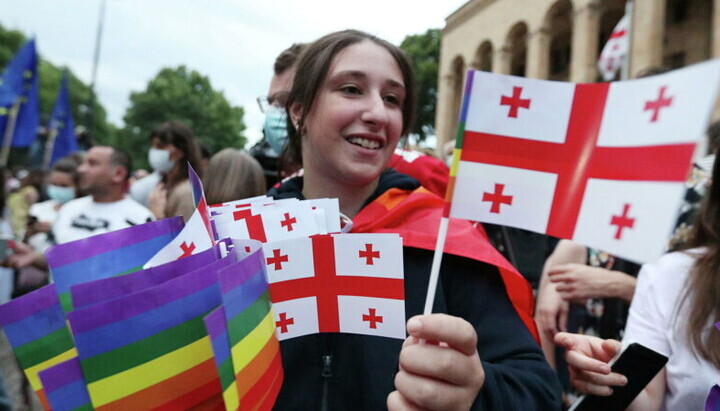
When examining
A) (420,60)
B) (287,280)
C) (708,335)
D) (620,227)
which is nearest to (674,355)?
(708,335)

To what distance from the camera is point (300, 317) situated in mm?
1121

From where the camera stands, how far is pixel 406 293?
1.34 meters

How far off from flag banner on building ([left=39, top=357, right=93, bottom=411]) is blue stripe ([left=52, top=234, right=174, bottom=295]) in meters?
0.14

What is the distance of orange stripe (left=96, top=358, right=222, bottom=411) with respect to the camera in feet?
2.60


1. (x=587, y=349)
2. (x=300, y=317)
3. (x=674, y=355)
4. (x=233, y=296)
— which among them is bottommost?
(x=674, y=355)

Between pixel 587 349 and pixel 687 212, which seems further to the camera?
pixel 687 212

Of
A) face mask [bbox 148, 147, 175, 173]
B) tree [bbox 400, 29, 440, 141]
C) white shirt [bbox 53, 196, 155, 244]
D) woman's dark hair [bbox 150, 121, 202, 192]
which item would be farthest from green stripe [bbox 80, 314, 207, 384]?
tree [bbox 400, 29, 440, 141]

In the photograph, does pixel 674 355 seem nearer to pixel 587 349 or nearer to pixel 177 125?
pixel 587 349

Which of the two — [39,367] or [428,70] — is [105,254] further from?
[428,70]

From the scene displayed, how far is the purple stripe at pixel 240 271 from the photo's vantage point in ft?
2.49

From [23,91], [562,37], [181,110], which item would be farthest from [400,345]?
[181,110]

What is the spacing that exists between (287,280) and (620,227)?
63 centimetres

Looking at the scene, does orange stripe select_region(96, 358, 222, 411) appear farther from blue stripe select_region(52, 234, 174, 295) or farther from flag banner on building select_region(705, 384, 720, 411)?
flag banner on building select_region(705, 384, 720, 411)

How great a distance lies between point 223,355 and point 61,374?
0.27 meters
